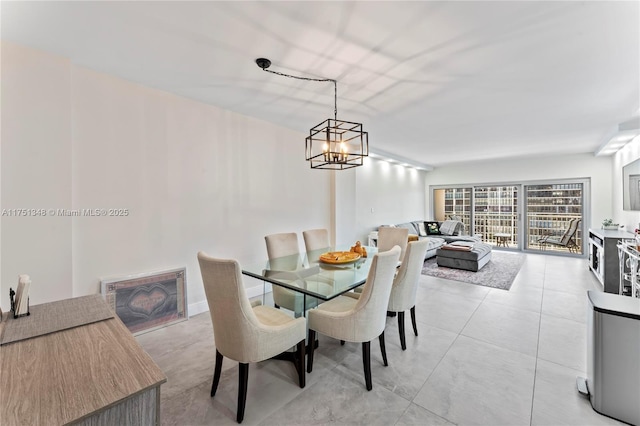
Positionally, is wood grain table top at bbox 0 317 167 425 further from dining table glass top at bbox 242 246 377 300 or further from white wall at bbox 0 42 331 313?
white wall at bbox 0 42 331 313

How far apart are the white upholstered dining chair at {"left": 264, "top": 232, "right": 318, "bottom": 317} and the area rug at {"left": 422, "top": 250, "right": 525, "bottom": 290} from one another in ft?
9.80

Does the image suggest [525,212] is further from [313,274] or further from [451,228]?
[313,274]

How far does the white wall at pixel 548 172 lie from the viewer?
6078mm

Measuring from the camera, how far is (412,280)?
2.48 metres

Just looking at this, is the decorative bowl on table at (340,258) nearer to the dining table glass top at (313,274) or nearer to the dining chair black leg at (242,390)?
the dining table glass top at (313,274)

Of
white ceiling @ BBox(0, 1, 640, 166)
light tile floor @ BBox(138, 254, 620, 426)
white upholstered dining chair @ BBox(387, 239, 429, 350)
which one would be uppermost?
white ceiling @ BBox(0, 1, 640, 166)

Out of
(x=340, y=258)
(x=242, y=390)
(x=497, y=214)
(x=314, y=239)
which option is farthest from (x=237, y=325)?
(x=497, y=214)

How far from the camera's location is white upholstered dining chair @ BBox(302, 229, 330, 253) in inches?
143

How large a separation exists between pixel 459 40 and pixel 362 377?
8.77 feet

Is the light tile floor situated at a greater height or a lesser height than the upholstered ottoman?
lesser

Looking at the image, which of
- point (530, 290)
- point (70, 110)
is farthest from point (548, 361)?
point (70, 110)

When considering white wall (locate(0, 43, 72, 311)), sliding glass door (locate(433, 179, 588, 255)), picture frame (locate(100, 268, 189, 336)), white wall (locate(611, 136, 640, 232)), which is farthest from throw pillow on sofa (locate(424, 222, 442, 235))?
white wall (locate(0, 43, 72, 311))

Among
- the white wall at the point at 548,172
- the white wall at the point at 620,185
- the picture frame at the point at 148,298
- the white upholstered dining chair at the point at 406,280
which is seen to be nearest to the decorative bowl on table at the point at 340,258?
the white upholstered dining chair at the point at 406,280

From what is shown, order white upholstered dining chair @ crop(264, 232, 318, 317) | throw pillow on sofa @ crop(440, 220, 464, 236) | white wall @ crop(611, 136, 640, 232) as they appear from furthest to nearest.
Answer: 1. throw pillow on sofa @ crop(440, 220, 464, 236)
2. white wall @ crop(611, 136, 640, 232)
3. white upholstered dining chair @ crop(264, 232, 318, 317)
